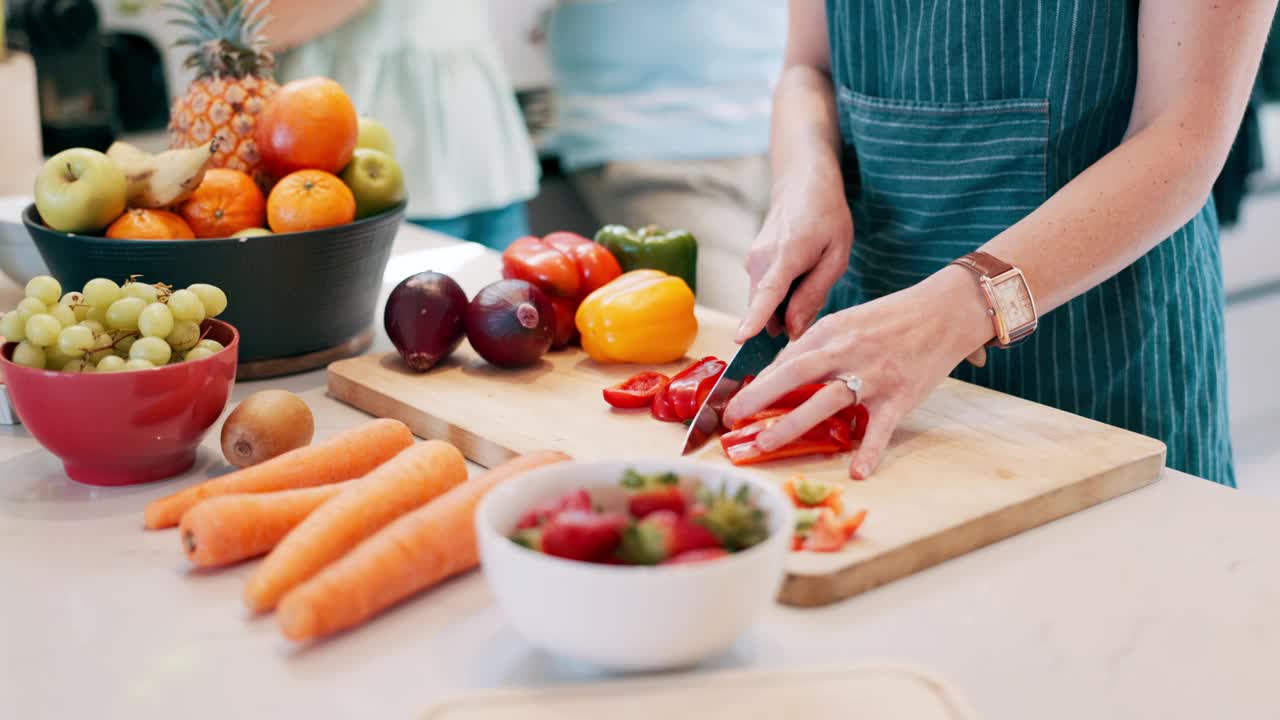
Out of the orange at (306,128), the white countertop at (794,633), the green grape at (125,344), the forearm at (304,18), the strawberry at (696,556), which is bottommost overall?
the white countertop at (794,633)

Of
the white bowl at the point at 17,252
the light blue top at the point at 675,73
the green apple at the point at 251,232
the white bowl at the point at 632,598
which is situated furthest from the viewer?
the light blue top at the point at 675,73

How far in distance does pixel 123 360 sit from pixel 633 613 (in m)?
0.63

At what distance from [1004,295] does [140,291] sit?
0.85m

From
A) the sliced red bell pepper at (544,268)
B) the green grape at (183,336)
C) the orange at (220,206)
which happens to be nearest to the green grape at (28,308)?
the green grape at (183,336)

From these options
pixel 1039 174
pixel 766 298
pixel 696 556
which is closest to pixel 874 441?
pixel 766 298

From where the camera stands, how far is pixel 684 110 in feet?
11.1

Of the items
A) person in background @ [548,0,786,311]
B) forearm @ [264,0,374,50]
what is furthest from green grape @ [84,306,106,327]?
person in background @ [548,0,786,311]

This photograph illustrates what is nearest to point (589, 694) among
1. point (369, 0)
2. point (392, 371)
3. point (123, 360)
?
point (123, 360)

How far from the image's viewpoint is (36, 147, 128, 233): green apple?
4.36ft

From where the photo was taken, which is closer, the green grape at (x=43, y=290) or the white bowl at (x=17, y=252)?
the green grape at (x=43, y=290)

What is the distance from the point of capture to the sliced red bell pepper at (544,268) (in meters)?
1.60

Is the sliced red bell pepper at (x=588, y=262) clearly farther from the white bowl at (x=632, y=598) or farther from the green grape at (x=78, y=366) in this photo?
the white bowl at (x=632, y=598)

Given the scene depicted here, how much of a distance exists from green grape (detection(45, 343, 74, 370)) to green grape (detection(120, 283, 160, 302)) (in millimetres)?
79

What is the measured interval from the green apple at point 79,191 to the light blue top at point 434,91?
1.39m
